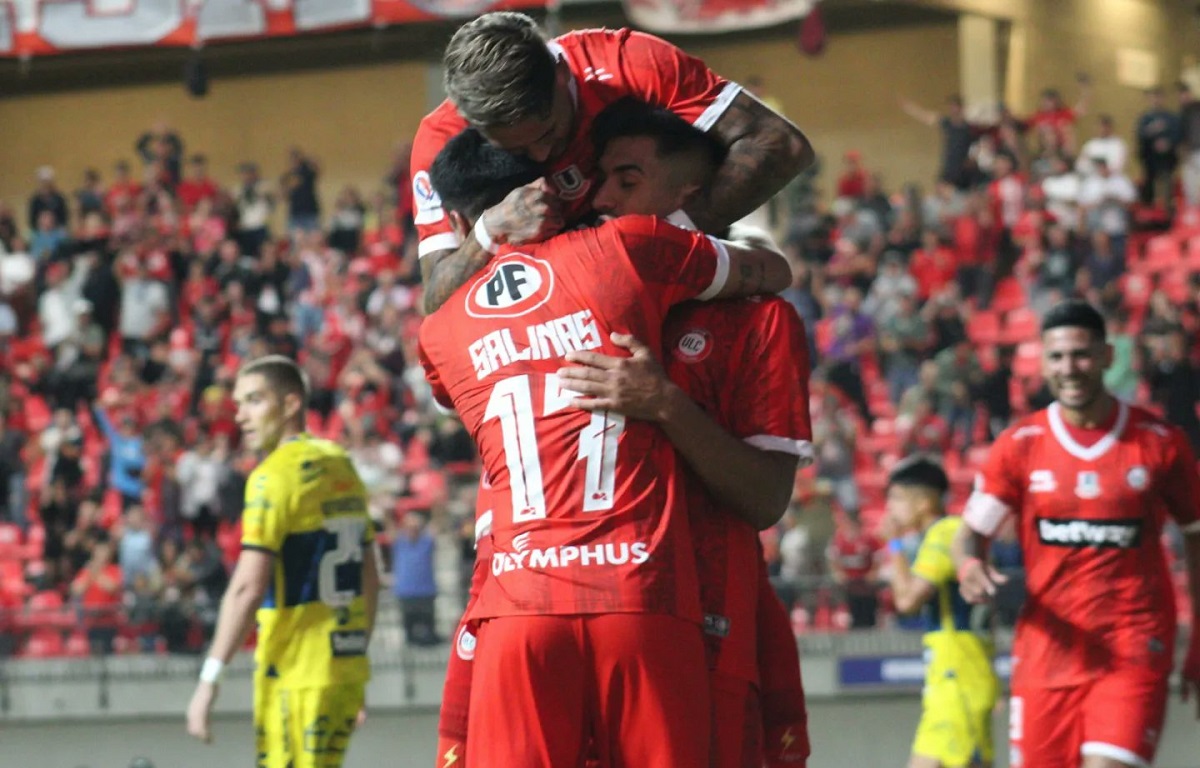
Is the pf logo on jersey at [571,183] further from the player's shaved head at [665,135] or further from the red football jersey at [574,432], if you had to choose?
the red football jersey at [574,432]

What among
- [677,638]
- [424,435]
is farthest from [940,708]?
[424,435]

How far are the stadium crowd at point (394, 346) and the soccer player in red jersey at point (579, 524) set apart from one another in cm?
900

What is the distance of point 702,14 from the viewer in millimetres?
21844

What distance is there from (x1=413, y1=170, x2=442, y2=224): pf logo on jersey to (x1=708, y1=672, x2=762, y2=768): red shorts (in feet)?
4.15

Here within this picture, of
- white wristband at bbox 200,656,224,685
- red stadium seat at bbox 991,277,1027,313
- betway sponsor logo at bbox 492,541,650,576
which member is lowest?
white wristband at bbox 200,656,224,685

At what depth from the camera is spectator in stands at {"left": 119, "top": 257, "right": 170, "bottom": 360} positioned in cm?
2067

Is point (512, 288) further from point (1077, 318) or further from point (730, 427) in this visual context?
point (1077, 318)

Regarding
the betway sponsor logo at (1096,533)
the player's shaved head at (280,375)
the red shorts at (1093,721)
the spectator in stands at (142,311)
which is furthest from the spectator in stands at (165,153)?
the red shorts at (1093,721)

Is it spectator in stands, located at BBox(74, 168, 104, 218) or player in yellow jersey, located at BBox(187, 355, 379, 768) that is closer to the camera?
player in yellow jersey, located at BBox(187, 355, 379, 768)

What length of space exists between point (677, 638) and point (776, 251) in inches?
38.1

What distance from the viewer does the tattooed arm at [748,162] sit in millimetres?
4297

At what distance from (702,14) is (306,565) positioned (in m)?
15.7

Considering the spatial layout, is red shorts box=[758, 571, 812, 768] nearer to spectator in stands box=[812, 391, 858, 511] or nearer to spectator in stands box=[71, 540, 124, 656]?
spectator in stands box=[71, 540, 124, 656]

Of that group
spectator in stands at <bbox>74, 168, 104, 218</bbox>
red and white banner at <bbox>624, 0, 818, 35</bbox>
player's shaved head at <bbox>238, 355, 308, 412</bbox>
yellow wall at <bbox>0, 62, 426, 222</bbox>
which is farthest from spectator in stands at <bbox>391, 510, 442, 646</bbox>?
yellow wall at <bbox>0, 62, 426, 222</bbox>
